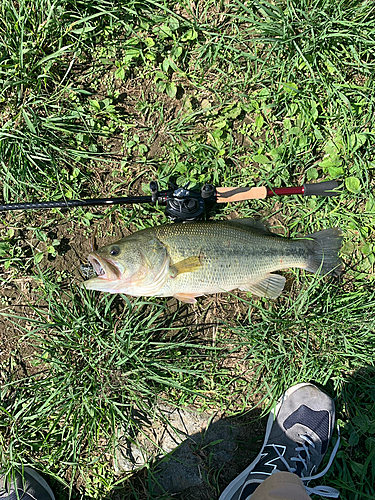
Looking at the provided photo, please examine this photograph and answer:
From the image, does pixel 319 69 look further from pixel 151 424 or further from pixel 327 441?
pixel 151 424

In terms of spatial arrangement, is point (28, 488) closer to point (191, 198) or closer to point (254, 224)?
point (191, 198)

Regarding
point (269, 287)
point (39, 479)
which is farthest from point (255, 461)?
point (39, 479)

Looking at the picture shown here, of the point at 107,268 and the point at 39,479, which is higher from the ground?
the point at 107,268

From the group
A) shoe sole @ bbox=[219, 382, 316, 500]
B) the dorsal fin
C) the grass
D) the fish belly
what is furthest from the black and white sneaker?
the dorsal fin

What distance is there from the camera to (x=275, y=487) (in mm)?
2955

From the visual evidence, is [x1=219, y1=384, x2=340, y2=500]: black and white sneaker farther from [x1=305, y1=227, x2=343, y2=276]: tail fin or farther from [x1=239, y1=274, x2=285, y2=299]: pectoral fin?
[x1=305, y1=227, x2=343, y2=276]: tail fin

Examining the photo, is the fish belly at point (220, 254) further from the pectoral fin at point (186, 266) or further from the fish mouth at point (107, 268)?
the fish mouth at point (107, 268)

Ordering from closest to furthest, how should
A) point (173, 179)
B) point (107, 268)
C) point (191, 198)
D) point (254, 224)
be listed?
point (107, 268)
point (191, 198)
point (254, 224)
point (173, 179)

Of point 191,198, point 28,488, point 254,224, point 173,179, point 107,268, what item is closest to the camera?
point 107,268

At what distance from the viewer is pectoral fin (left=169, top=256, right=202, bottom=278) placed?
2928 millimetres

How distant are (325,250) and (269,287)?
70 centimetres

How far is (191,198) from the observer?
297 centimetres

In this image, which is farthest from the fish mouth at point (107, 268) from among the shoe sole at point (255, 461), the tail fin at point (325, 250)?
the shoe sole at point (255, 461)

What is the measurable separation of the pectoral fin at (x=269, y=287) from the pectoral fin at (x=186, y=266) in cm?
61
